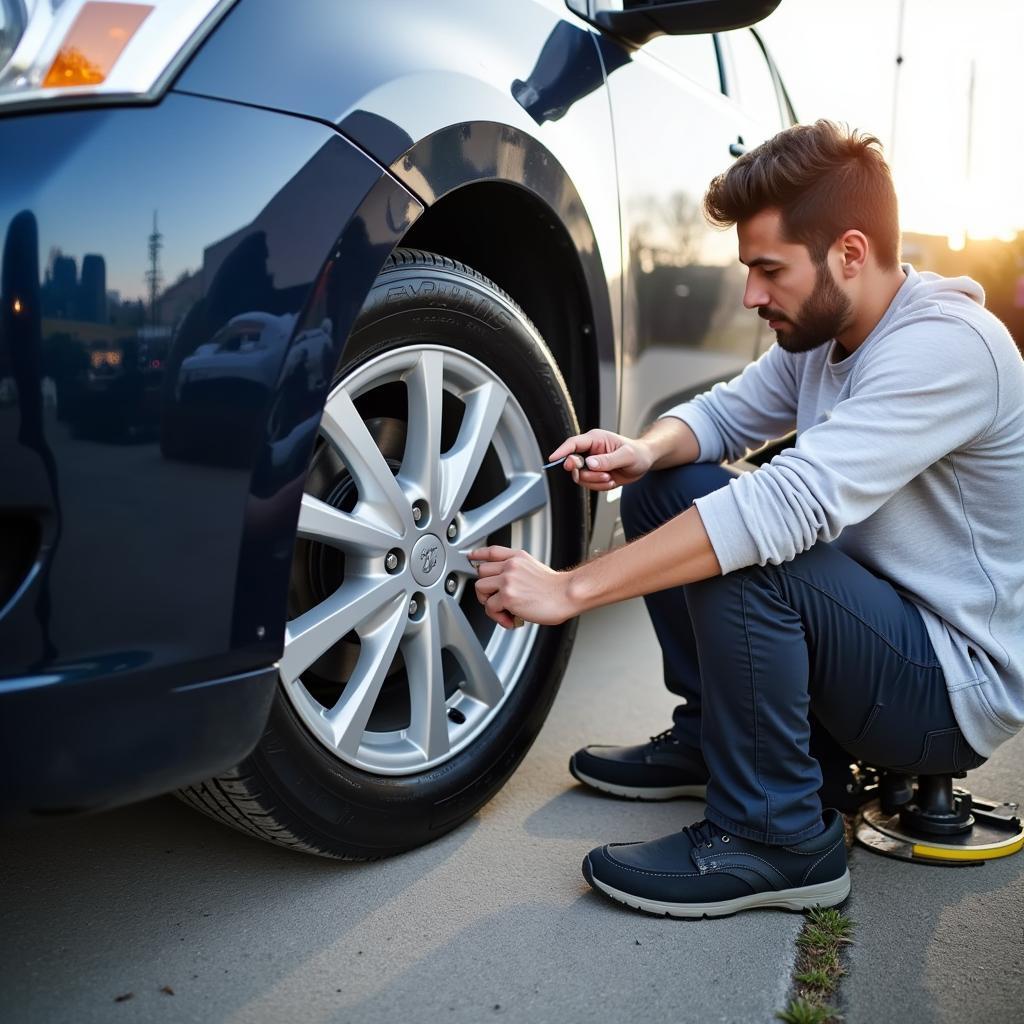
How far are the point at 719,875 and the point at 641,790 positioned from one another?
1.31 feet

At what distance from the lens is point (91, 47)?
115 centimetres

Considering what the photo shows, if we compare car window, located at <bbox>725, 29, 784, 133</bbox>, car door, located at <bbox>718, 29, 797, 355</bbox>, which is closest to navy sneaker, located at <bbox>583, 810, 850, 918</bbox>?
car door, located at <bbox>718, 29, 797, 355</bbox>

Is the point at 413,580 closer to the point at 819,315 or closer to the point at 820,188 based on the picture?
the point at 819,315

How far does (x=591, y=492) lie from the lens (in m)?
2.21

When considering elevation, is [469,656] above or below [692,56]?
below

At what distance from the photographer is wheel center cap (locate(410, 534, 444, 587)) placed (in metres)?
1.64

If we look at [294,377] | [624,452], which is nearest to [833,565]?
[624,452]

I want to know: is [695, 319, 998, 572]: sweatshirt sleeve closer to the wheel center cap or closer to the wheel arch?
the wheel center cap

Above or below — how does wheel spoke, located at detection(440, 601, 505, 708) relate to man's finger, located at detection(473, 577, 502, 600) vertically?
below

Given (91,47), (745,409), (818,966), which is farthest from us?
(745,409)

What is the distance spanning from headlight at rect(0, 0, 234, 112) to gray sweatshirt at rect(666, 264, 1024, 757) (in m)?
0.89

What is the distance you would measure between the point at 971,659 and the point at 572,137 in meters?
1.06

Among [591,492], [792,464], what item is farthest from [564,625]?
[792,464]

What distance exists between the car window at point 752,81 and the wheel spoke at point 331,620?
2.05 m
